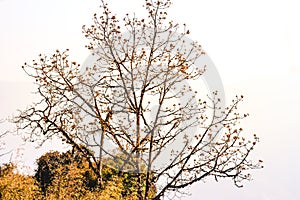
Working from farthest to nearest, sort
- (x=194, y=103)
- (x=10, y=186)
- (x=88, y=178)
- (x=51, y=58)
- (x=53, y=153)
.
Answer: (x=53, y=153)
(x=88, y=178)
(x=10, y=186)
(x=51, y=58)
(x=194, y=103)

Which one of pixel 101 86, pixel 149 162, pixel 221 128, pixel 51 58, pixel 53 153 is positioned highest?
pixel 53 153

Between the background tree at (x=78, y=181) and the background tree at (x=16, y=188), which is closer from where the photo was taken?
the background tree at (x=78, y=181)

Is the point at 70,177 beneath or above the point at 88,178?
beneath

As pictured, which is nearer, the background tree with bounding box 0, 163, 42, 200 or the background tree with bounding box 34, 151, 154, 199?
the background tree with bounding box 34, 151, 154, 199

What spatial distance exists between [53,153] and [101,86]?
15305 mm

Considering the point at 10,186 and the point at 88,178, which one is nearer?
the point at 10,186

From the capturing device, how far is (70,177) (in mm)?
22031

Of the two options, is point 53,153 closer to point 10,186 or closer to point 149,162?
point 10,186

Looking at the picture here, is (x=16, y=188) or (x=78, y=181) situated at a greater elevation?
(x=78, y=181)

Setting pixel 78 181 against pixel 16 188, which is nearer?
pixel 16 188

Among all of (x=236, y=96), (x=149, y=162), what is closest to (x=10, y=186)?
(x=149, y=162)

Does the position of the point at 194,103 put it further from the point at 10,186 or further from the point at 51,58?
the point at 10,186

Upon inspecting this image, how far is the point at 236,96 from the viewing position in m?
12.9

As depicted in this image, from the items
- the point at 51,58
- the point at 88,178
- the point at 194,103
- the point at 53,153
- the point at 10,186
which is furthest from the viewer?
the point at 53,153
